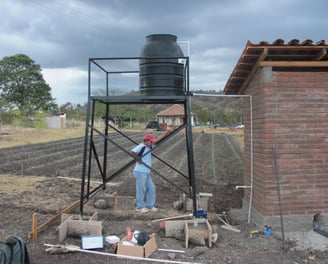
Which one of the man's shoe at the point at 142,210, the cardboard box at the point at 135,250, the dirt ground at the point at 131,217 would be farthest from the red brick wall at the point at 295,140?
the man's shoe at the point at 142,210

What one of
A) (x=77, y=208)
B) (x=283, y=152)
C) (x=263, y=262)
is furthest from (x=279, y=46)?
(x=77, y=208)

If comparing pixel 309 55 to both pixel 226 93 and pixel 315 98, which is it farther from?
pixel 226 93

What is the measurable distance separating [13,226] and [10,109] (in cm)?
3977

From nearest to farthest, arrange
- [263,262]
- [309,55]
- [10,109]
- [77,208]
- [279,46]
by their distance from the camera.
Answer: [263,262]
[279,46]
[309,55]
[77,208]
[10,109]

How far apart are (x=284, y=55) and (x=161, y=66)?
7.07 feet

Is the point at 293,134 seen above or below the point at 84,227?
above

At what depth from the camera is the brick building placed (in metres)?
6.07

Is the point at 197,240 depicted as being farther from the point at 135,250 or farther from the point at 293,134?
the point at 293,134

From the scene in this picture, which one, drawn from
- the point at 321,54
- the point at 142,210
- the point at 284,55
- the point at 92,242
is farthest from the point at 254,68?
the point at 92,242

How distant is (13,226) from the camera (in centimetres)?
659

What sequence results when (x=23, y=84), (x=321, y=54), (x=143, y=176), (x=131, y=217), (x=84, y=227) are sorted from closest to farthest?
(x=84, y=227), (x=321, y=54), (x=131, y=217), (x=143, y=176), (x=23, y=84)

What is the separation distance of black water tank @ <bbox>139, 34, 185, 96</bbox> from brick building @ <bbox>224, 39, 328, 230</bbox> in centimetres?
123

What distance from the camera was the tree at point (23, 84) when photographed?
61.8 m

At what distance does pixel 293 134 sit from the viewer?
612 cm
